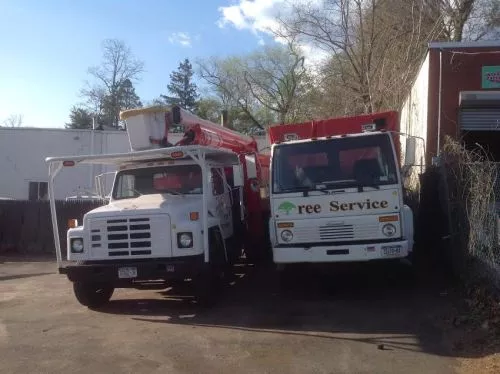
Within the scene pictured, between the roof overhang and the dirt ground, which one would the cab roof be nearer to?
the dirt ground

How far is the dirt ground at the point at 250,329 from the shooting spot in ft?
21.7

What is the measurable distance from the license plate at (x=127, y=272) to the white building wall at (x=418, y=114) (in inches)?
249

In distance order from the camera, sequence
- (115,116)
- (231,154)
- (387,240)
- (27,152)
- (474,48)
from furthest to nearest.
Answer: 1. (115,116)
2. (27,152)
3. (474,48)
4. (231,154)
5. (387,240)

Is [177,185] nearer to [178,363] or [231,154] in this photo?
[231,154]

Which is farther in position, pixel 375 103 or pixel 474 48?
pixel 375 103

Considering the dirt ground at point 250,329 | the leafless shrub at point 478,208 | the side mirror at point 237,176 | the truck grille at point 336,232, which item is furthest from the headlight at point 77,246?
the leafless shrub at point 478,208

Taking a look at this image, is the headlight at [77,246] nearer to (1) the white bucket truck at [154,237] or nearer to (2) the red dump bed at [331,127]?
(1) the white bucket truck at [154,237]

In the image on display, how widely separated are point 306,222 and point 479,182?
8.94 ft

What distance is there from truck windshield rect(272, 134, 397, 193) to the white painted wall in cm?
2112

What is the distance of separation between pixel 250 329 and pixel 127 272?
2.19 m

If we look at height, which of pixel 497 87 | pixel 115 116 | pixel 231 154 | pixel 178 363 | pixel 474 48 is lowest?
pixel 178 363

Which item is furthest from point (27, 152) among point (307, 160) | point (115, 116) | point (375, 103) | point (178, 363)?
point (115, 116)

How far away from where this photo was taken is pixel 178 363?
668 cm

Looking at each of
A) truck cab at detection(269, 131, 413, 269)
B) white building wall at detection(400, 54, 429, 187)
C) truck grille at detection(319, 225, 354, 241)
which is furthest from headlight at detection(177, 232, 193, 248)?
white building wall at detection(400, 54, 429, 187)
